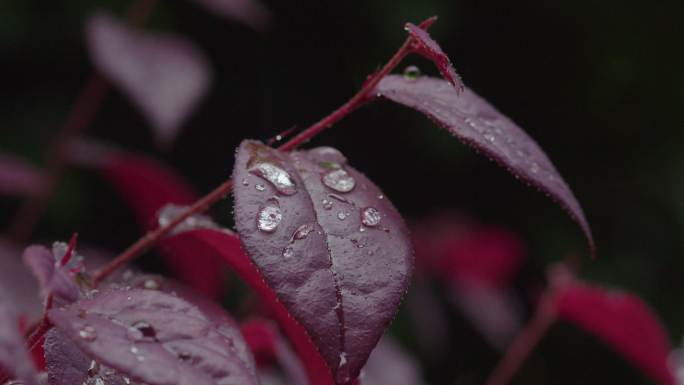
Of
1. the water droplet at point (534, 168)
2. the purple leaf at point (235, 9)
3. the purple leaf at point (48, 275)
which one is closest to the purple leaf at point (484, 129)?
the water droplet at point (534, 168)

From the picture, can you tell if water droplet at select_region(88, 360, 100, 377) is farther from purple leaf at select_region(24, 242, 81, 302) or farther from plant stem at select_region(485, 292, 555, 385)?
plant stem at select_region(485, 292, 555, 385)

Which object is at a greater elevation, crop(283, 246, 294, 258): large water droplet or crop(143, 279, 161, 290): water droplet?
crop(283, 246, 294, 258): large water droplet

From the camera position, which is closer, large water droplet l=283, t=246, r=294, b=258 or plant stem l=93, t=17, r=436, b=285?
large water droplet l=283, t=246, r=294, b=258

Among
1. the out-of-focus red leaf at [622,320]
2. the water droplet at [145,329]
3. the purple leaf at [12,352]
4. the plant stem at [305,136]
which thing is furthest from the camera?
the out-of-focus red leaf at [622,320]

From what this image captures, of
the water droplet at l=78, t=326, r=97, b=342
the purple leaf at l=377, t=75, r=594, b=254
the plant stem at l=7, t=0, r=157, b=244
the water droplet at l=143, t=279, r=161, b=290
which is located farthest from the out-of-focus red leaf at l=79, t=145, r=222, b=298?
the water droplet at l=78, t=326, r=97, b=342

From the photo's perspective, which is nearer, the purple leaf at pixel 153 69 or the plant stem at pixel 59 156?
the purple leaf at pixel 153 69

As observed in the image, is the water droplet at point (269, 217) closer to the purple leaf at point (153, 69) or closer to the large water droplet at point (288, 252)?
the large water droplet at point (288, 252)

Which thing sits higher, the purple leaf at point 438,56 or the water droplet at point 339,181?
the purple leaf at point 438,56
